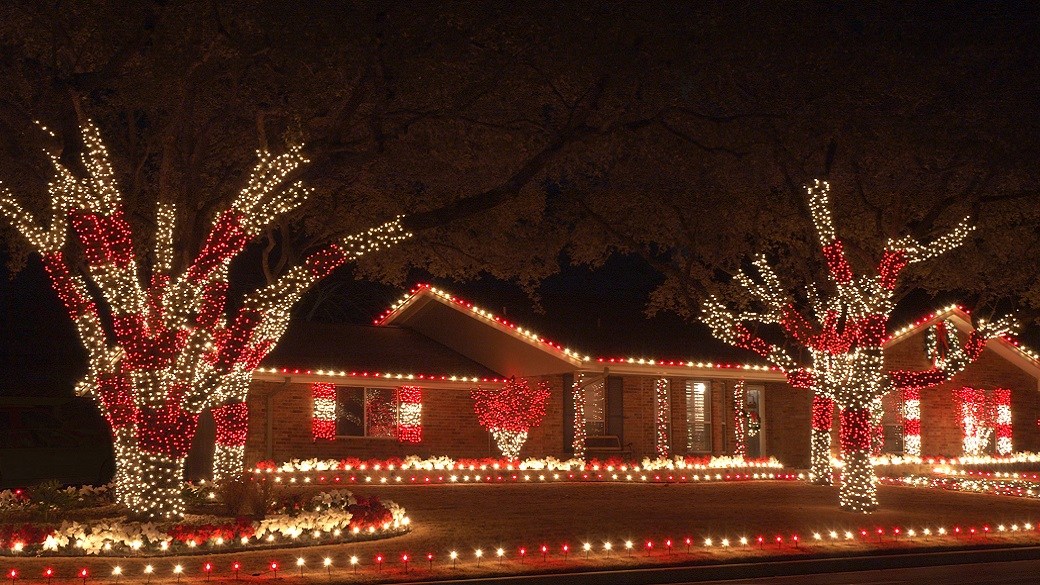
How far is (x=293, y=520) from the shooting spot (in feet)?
51.1

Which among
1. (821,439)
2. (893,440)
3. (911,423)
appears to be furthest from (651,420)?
(911,423)

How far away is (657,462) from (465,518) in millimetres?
11309

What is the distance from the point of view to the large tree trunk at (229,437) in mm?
22719

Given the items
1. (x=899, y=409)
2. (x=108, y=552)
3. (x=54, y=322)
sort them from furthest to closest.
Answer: (x=54, y=322) < (x=899, y=409) < (x=108, y=552)

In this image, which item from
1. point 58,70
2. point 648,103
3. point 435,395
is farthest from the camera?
point 435,395

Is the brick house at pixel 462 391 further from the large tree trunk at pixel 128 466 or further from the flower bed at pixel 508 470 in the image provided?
the large tree trunk at pixel 128 466

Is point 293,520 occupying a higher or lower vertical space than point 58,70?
lower

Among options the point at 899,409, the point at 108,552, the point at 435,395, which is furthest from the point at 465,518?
the point at 899,409

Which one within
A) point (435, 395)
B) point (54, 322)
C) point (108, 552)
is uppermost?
point (54, 322)

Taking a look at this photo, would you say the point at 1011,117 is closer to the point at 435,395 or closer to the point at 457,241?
the point at 457,241

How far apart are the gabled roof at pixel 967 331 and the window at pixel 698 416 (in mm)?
5525

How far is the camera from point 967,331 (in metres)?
36.4

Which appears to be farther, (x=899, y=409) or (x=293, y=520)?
(x=899, y=409)

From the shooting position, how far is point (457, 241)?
90.2ft
